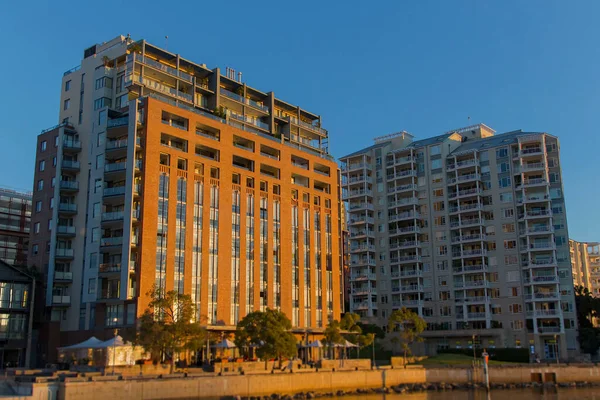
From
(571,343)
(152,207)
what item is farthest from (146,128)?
(571,343)

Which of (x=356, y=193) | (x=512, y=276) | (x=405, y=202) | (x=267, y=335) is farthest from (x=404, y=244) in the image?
(x=267, y=335)

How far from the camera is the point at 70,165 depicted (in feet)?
301

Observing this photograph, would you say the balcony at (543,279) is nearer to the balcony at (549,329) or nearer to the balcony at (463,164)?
the balcony at (549,329)

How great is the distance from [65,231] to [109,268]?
10.5m

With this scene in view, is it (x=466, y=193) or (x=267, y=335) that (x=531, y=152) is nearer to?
(x=466, y=193)

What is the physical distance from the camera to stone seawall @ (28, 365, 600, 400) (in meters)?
56.2

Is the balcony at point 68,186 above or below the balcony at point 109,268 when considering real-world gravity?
above

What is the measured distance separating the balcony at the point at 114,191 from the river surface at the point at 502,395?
1531 inches

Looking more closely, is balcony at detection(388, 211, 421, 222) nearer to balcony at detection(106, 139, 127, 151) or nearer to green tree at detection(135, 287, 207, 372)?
balcony at detection(106, 139, 127, 151)

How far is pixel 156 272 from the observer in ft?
275

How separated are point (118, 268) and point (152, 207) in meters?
8.93

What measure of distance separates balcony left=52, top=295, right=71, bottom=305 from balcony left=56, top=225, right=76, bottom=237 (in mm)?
8437

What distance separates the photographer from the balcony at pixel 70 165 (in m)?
91.2

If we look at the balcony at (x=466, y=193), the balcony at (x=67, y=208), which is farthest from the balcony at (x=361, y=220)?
the balcony at (x=67, y=208)
